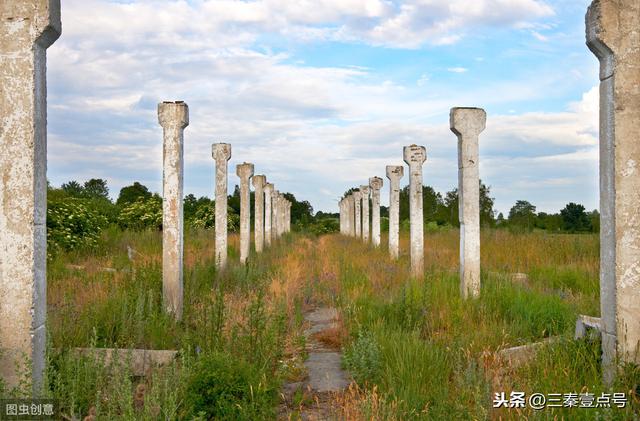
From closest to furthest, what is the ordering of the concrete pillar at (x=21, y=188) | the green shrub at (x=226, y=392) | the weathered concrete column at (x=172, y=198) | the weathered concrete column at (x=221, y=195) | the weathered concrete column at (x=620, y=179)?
the green shrub at (x=226, y=392) → the concrete pillar at (x=21, y=188) → the weathered concrete column at (x=620, y=179) → the weathered concrete column at (x=172, y=198) → the weathered concrete column at (x=221, y=195)

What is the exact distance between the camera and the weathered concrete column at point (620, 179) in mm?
5488

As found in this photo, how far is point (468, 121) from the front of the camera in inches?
407

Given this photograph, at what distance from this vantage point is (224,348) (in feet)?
19.9

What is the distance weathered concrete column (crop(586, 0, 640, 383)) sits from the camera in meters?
5.49

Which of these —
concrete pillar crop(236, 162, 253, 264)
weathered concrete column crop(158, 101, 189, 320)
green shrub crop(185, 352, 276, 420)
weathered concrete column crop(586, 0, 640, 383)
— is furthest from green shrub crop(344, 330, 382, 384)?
concrete pillar crop(236, 162, 253, 264)

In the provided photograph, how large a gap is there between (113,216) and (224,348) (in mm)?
23478

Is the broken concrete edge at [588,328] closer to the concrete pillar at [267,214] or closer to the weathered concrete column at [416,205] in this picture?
the weathered concrete column at [416,205]

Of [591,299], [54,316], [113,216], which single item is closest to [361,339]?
[54,316]

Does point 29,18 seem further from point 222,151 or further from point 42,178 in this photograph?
point 222,151

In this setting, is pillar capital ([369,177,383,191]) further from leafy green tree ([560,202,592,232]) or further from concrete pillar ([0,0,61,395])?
leafy green tree ([560,202,592,232])

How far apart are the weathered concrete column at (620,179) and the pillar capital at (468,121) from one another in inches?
180

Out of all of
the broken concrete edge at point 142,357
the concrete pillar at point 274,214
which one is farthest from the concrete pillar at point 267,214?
the broken concrete edge at point 142,357

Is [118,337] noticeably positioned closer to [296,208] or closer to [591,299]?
[591,299]

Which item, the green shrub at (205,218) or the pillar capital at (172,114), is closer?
the pillar capital at (172,114)
